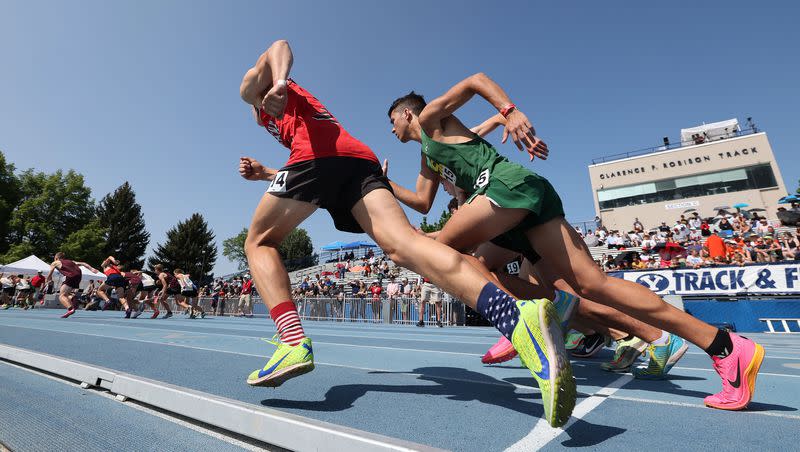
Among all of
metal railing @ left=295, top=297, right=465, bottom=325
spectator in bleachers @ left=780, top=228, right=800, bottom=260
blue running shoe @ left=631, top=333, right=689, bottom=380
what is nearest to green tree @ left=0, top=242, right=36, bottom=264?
metal railing @ left=295, top=297, right=465, bottom=325

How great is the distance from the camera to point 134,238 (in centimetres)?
5056

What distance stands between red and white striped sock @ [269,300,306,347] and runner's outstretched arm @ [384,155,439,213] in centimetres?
117

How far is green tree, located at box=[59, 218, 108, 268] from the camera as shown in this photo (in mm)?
37000

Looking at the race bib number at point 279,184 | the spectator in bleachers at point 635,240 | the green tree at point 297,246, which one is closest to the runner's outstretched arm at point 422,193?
the race bib number at point 279,184

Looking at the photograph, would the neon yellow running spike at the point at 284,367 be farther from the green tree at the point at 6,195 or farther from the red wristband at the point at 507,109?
the green tree at the point at 6,195

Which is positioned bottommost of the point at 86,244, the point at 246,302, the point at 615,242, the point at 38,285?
the point at 246,302

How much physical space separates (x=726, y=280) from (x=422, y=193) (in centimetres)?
1027

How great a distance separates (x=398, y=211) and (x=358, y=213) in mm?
256

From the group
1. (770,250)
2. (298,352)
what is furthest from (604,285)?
(770,250)

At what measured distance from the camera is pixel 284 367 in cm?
195

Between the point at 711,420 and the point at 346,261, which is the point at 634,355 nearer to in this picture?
the point at 711,420

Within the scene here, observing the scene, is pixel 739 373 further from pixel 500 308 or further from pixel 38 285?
pixel 38 285

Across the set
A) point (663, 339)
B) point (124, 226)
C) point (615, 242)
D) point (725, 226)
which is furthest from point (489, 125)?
point (124, 226)

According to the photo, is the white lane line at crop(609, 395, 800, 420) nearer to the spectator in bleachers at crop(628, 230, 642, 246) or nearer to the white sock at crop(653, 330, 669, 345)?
the white sock at crop(653, 330, 669, 345)
